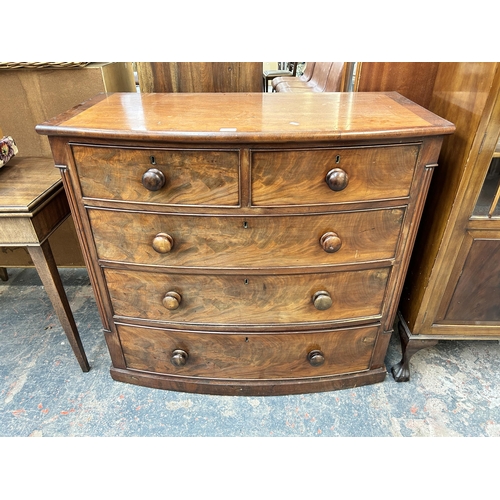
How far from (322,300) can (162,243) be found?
1.71 feet

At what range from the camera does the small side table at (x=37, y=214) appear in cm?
114

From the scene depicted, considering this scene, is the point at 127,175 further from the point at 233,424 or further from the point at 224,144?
the point at 233,424

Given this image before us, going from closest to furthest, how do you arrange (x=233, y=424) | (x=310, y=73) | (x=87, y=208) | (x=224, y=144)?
(x=224, y=144) < (x=87, y=208) < (x=233, y=424) < (x=310, y=73)

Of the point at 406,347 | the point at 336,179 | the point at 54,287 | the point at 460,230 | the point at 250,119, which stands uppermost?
the point at 250,119

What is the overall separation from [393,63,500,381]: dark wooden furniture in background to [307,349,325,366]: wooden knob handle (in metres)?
0.36

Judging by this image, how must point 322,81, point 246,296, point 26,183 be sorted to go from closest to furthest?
point 246,296 → point 26,183 → point 322,81

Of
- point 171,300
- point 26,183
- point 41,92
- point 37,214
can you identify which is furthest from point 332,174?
point 41,92

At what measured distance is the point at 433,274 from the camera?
1.23 m

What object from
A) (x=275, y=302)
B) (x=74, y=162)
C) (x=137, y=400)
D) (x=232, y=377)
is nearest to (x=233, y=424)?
(x=232, y=377)

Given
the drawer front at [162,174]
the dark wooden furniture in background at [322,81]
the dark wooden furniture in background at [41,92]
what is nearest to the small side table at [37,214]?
the dark wooden furniture in background at [41,92]

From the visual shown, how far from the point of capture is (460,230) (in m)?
1.14

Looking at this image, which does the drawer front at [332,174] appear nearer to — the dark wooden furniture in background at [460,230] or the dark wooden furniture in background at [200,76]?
the dark wooden furniture in background at [460,230]

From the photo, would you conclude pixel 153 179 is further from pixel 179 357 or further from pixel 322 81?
pixel 322 81

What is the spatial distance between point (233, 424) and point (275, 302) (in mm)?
490
